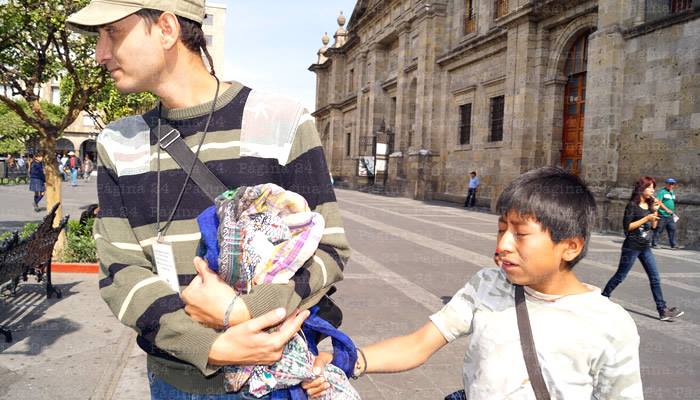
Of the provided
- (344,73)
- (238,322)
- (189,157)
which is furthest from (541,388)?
(344,73)

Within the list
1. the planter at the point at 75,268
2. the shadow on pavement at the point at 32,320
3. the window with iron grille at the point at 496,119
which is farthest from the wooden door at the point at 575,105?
the shadow on pavement at the point at 32,320

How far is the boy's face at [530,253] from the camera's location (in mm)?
1534

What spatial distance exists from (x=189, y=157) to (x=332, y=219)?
0.43 metres

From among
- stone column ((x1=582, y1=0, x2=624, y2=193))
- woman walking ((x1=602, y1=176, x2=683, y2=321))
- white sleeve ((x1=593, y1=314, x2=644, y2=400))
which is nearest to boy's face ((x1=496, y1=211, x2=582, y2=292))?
white sleeve ((x1=593, y1=314, x2=644, y2=400))

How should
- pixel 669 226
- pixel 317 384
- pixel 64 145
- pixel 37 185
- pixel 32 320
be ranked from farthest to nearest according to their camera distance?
pixel 64 145 → pixel 37 185 → pixel 669 226 → pixel 32 320 → pixel 317 384

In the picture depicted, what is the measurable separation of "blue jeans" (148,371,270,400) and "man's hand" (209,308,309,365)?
0.58 feet

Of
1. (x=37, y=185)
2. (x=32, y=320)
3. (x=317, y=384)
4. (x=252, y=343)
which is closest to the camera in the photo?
(x=252, y=343)

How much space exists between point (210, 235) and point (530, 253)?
92cm

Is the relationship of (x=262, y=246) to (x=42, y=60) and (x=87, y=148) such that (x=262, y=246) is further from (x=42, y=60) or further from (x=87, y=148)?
(x=87, y=148)

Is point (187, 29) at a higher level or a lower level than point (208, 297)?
higher

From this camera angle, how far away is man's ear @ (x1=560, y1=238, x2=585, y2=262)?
1.57 metres

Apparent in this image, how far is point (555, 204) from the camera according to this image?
1.55 meters

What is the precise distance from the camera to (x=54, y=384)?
372 centimetres

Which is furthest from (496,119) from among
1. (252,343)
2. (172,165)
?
(252,343)
